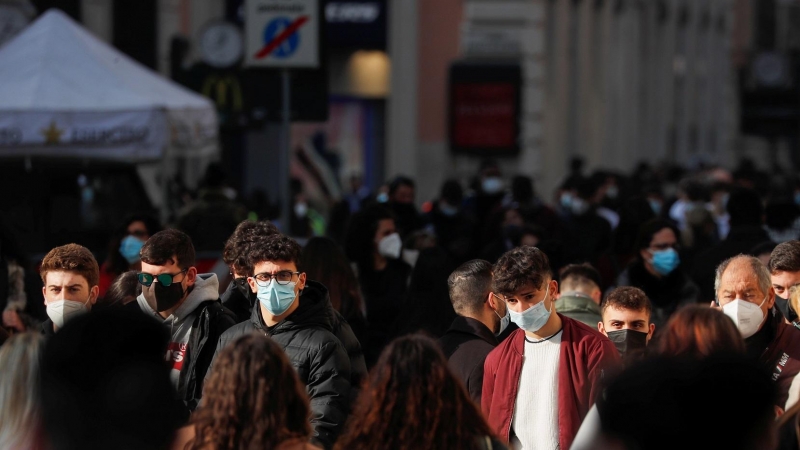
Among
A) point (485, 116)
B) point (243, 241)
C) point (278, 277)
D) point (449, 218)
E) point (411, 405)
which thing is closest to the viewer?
point (411, 405)

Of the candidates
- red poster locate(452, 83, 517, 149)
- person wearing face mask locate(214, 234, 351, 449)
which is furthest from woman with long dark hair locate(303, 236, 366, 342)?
red poster locate(452, 83, 517, 149)

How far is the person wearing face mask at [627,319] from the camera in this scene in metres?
6.81

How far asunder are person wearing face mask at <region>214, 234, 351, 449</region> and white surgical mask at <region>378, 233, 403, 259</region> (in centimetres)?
334

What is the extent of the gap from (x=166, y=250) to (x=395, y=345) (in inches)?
104

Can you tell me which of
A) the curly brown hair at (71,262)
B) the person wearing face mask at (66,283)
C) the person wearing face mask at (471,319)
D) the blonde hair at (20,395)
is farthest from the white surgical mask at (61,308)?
the blonde hair at (20,395)

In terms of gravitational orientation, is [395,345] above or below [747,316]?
above

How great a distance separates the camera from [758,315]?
651 centimetres

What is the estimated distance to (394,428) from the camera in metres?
4.45

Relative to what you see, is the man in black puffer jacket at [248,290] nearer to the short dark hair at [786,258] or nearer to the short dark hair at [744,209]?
the short dark hair at [786,258]

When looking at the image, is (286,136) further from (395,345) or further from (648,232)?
(395,345)

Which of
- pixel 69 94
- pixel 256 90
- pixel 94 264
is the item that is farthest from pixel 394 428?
pixel 69 94

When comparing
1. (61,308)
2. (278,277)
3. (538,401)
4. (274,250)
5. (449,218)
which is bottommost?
(449,218)

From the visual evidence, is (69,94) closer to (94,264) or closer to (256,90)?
(256,90)

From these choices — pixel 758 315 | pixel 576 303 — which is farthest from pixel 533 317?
pixel 576 303
